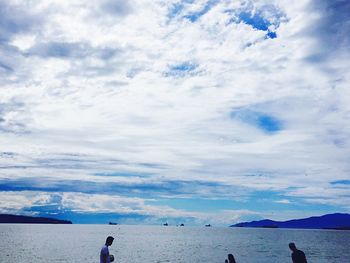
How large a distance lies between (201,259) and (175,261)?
6857 mm

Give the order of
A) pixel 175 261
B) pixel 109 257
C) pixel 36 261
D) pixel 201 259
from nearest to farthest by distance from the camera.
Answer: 1. pixel 109 257
2. pixel 36 261
3. pixel 175 261
4. pixel 201 259

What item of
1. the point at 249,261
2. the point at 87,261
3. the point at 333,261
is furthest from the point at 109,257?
the point at 333,261

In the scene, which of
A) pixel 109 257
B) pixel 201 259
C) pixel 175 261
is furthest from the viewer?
pixel 201 259

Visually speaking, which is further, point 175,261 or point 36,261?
point 175,261

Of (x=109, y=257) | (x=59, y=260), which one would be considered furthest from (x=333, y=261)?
(x=109, y=257)

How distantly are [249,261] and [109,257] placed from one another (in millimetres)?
54977

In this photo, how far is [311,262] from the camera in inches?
2542

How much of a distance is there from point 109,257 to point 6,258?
187 feet

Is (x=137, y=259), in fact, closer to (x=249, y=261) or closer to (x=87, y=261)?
(x=87, y=261)

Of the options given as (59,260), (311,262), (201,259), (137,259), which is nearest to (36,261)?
(59,260)

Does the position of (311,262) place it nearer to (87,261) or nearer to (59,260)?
(87,261)

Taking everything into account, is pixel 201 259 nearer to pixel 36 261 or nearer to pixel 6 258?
pixel 36 261

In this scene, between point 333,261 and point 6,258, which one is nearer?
point 6,258

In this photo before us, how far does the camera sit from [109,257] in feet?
46.3
